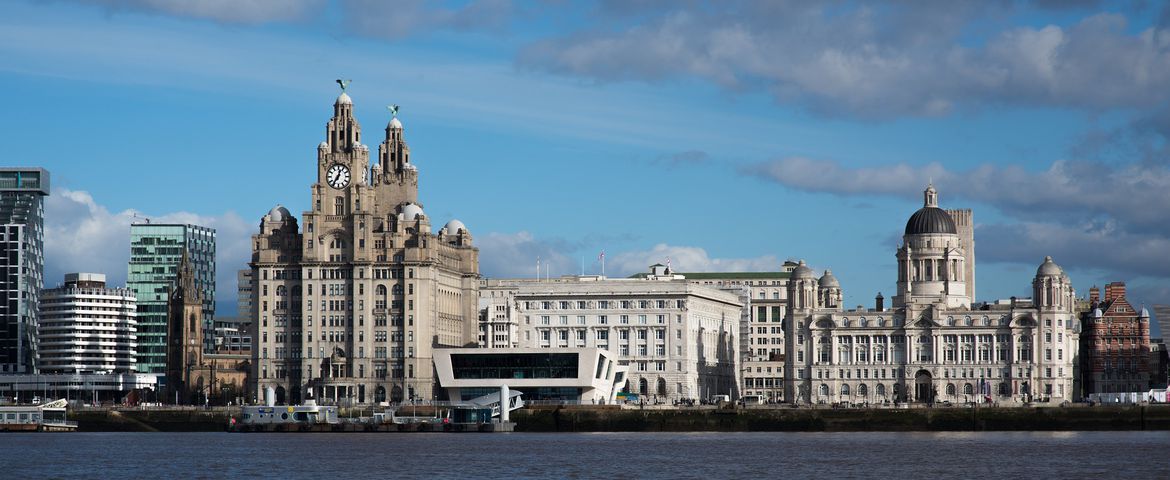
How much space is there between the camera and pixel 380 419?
654ft

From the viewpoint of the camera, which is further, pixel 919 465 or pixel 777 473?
pixel 919 465

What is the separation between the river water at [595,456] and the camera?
409 ft

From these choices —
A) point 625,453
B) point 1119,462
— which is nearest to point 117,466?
point 625,453

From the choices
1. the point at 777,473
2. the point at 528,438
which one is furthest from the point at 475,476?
the point at 528,438

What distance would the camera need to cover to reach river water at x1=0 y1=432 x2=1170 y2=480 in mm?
124688

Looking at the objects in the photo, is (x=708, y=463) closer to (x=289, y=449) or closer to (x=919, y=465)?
(x=919, y=465)

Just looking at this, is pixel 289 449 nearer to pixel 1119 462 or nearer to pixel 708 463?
pixel 708 463

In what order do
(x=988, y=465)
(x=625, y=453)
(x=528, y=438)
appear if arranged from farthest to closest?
(x=528, y=438) < (x=625, y=453) < (x=988, y=465)

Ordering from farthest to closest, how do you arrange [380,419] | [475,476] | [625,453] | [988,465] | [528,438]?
[380,419]
[528,438]
[625,453]
[988,465]
[475,476]

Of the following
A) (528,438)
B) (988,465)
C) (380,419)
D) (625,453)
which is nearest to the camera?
(988,465)

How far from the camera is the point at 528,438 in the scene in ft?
602

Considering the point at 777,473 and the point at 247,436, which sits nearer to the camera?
the point at 777,473

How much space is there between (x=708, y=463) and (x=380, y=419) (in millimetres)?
69734

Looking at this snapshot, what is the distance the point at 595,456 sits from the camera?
480ft
